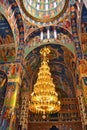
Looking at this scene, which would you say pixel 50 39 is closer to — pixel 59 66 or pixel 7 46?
pixel 59 66

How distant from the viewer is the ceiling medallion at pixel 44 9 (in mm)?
12443

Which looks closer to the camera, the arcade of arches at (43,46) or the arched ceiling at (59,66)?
the arcade of arches at (43,46)

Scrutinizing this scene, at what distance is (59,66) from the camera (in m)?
14.1

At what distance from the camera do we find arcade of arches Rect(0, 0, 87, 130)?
1131 centimetres

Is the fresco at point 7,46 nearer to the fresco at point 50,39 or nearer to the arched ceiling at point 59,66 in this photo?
the fresco at point 50,39

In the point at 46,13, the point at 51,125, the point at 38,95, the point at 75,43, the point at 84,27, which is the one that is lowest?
the point at 51,125

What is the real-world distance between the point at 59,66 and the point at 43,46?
2.53m

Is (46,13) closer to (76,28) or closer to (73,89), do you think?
(76,28)

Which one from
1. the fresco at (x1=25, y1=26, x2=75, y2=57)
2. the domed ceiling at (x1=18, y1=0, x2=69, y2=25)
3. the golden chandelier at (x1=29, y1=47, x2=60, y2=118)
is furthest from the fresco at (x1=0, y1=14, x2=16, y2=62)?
the golden chandelier at (x1=29, y1=47, x2=60, y2=118)

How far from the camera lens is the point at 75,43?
1164cm

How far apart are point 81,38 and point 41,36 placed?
3274mm

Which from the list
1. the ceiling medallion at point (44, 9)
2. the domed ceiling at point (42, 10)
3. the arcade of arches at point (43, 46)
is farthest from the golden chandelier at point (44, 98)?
the ceiling medallion at point (44, 9)

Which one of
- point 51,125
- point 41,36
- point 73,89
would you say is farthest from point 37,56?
point 51,125

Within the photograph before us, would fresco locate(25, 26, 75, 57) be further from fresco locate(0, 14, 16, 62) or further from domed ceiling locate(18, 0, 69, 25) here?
fresco locate(0, 14, 16, 62)
